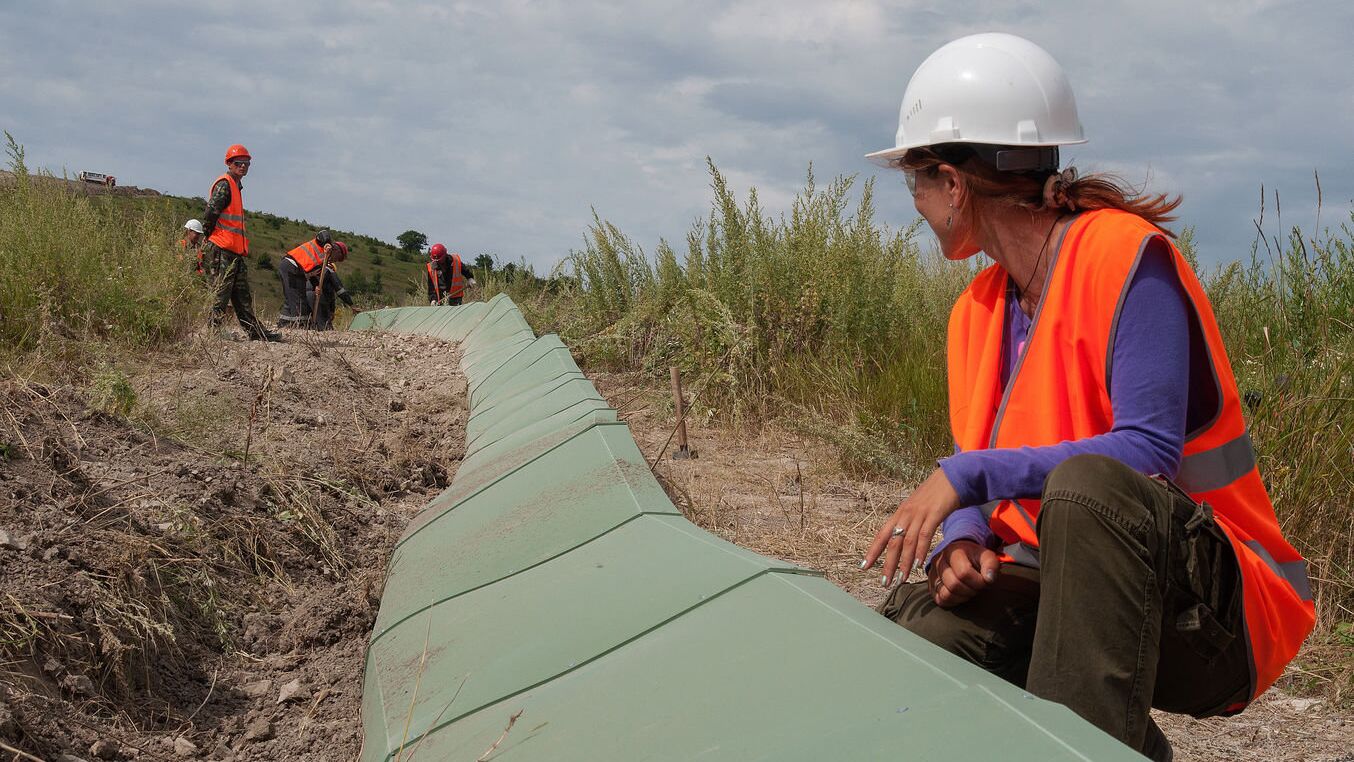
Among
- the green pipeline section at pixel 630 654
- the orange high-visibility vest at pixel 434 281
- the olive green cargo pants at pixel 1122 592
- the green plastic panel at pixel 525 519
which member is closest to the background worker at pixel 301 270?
the orange high-visibility vest at pixel 434 281

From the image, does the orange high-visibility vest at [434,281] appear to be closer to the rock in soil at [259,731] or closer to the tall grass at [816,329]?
the tall grass at [816,329]

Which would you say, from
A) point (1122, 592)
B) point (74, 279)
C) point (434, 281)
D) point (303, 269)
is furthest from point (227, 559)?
point (434, 281)

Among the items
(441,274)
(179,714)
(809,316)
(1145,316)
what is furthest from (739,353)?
(441,274)

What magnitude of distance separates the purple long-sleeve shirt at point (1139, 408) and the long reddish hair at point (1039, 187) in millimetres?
256

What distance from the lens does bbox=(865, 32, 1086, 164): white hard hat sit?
2154mm

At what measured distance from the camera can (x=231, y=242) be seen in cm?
990

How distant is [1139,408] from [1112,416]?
0.13m

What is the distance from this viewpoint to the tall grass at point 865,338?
3.37 meters

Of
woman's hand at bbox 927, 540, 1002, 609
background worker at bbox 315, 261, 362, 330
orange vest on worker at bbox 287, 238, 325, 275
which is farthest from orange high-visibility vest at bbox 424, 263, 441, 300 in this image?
woman's hand at bbox 927, 540, 1002, 609

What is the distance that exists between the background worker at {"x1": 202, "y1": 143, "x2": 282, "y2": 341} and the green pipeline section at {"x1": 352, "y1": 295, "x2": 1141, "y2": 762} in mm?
6370

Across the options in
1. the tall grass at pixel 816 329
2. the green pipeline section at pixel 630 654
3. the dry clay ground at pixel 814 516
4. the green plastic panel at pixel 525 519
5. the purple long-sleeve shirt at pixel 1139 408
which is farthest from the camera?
the tall grass at pixel 816 329

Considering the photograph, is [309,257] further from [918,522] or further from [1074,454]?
[1074,454]

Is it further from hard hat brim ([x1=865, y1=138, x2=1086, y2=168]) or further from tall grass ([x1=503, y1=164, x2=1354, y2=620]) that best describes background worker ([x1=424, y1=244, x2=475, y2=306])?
hard hat brim ([x1=865, y1=138, x2=1086, y2=168])

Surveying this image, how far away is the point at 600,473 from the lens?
3.25 metres
